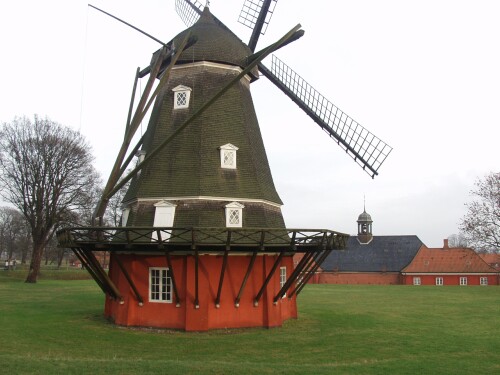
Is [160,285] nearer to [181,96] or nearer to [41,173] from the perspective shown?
[181,96]

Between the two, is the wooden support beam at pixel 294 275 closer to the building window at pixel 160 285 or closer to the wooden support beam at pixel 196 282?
the wooden support beam at pixel 196 282

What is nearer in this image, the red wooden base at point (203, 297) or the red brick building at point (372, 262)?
the red wooden base at point (203, 297)

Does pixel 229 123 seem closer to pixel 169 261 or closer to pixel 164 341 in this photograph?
pixel 169 261

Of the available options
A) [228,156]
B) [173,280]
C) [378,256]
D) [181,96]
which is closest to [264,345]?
[173,280]

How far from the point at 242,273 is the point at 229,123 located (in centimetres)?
575

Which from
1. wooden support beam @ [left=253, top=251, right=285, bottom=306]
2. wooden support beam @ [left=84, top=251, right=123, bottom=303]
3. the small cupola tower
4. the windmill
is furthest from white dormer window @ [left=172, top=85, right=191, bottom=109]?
the small cupola tower

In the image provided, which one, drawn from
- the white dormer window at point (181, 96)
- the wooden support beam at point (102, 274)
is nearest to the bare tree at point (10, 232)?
the white dormer window at point (181, 96)

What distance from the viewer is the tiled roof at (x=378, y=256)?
191 ft

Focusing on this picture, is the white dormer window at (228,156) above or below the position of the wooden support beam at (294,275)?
above

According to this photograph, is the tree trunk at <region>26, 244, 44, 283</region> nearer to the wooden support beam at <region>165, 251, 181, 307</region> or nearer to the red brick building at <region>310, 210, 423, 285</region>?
the wooden support beam at <region>165, 251, 181, 307</region>

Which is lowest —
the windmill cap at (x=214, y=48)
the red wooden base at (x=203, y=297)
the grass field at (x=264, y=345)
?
the grass field at (x=264, y=345)

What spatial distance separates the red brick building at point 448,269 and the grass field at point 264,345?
33.5 meters

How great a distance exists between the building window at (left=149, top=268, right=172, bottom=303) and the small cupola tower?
158 ft

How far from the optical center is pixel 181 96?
19188 millimetres
